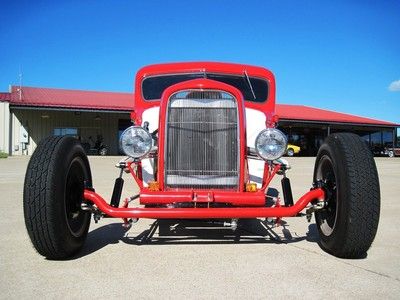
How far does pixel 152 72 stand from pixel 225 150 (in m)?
2.17

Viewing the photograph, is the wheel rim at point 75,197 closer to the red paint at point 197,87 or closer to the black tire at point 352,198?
the red paint at point 197,87

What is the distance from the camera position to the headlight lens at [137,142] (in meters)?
3.90

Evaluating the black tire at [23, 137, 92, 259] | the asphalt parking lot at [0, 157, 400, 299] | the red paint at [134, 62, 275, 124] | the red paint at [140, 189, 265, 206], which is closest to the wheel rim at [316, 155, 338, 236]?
the asphalt parking lot at [0, 157, 400, 299]

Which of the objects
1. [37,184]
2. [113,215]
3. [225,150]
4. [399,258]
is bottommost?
[399,258]

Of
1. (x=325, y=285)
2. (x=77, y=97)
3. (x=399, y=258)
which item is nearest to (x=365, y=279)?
(x=325, y=285)

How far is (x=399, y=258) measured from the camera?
3760 millimetres

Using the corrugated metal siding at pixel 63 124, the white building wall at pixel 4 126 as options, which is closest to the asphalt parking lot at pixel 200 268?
the white building wall at pixel 4 126

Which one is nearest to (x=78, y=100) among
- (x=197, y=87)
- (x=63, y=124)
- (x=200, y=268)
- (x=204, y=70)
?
(x=63, y=124)

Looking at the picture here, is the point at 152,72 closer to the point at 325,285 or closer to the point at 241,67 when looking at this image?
the point at 241,67

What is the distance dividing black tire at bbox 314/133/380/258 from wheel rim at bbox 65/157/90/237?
2.36 metres

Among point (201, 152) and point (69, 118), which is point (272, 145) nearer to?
point (201, 152)

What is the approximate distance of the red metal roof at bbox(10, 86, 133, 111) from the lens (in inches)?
1027

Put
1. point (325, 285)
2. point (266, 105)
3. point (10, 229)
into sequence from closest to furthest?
point (325, 285)
point (10, 229)
point (266, 105)

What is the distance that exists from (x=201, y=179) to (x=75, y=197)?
49.5 inches
